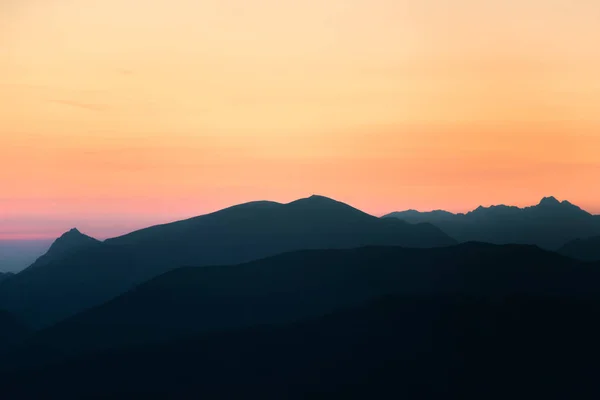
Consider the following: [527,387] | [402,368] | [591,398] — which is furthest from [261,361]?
[591,398]

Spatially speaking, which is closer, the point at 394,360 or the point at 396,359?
the point at 394,360

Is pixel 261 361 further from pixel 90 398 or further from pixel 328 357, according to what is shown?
pixel 90 398

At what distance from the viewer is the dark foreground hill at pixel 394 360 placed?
158 m

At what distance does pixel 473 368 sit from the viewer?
6378 inches

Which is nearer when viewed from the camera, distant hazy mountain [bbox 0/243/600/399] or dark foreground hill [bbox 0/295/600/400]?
dark foreground hill [bbox 0/295/600/400]

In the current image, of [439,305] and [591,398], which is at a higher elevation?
[439,305]

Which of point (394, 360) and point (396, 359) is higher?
point (396, 359)

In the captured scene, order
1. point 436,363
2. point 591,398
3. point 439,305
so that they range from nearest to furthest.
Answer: point 591,398, point 436,363, point 439,305

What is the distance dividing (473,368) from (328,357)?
120ft

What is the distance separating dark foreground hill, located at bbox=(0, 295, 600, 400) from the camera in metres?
158

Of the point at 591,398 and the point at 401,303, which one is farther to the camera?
the point at 401,303

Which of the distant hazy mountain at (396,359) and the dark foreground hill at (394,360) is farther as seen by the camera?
the distant hazy mountain at (396,359)

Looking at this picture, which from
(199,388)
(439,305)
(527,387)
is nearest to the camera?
(527,387)

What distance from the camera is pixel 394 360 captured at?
557ft
